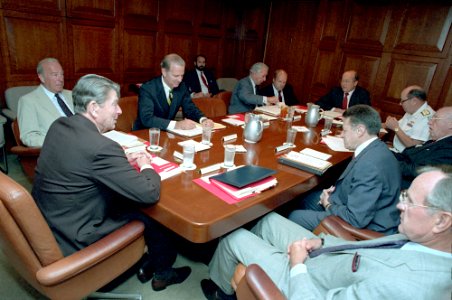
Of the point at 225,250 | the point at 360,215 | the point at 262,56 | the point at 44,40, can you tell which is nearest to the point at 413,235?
the point at 360,215

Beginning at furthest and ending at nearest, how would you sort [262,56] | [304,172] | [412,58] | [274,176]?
A: 1. [262,56]
2. [412,58]
3. [304,172]
4. [274,176]

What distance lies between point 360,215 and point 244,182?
0.66 metres

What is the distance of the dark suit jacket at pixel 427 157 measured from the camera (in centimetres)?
212

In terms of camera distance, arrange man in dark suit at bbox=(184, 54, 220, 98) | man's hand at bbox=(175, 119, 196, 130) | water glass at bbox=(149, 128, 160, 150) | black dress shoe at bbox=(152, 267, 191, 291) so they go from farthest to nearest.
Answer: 1. man in dark suit at bbox=(184, 54, 220, 98)
2. man's hand at bbox=(175, 119, 196, 130)
3. water glass at bbox=(149, 128, 160, 150)
4. black dress shoe at bbox=(152, 267, 191, 291)

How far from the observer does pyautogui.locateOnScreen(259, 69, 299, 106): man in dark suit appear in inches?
147

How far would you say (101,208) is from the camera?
1.33 m

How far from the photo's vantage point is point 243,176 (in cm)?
146

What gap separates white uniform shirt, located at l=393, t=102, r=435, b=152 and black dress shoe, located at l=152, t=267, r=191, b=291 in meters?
2.50

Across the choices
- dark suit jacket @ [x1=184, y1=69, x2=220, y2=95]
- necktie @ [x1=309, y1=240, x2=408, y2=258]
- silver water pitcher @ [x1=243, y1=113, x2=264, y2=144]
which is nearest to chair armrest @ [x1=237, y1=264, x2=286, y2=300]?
necktie @ [x1=309, y1=240, x2=408, y2=258]

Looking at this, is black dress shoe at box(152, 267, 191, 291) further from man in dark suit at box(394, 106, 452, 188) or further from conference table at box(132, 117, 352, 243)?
man in dark suit at box(394, 106, 452, 188)

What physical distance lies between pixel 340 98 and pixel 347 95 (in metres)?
0.10

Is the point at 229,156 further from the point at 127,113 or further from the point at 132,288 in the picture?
the point at 127,113

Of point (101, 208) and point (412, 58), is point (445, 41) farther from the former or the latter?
point (101, 208)

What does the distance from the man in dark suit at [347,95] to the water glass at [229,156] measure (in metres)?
2.57
